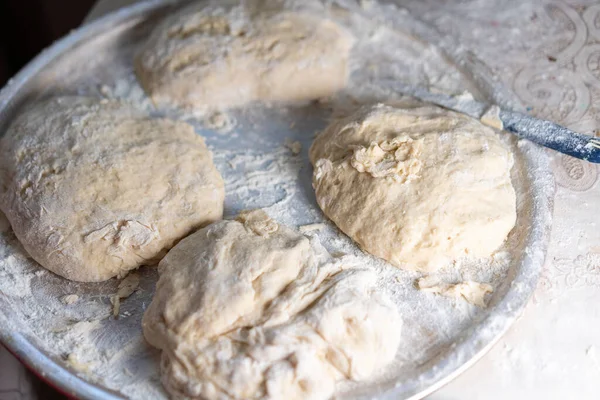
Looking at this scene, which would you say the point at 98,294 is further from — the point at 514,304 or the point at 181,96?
the point at 514,304

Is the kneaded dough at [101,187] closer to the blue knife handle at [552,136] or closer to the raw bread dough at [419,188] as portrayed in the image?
the raw bread dough at [419,188]

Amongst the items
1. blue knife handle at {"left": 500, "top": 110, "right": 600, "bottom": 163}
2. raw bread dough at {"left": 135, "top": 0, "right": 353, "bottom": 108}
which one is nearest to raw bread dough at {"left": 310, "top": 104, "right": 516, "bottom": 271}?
blue knife handle at {"left": 500, "top": 110, "right": 600, "bottom": 163}

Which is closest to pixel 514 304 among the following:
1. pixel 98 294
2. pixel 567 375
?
pixel 567 375

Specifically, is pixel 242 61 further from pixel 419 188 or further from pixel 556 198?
pixel 556 198

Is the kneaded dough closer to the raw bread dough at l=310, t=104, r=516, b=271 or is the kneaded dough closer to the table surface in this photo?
the raw bread dough at l=310, t=104, r=516, b=271

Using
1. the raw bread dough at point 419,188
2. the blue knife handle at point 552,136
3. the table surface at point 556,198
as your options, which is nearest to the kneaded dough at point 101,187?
the raw bread dough at point 419,188

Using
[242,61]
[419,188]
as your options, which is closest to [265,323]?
[419,188]
